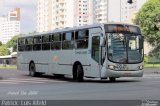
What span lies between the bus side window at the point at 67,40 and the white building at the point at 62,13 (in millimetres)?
130727

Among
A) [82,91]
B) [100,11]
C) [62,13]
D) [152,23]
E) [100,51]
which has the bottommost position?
[82,91]

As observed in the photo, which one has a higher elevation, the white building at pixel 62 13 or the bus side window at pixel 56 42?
the white building at pixel 62 13

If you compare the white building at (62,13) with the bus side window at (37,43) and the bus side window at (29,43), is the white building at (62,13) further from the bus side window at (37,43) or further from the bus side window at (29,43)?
the bus side window at (37,43)

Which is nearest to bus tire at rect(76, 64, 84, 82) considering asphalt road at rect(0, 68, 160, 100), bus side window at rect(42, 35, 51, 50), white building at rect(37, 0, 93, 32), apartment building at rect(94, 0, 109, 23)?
asphalt road at rect(0, 68, 160, 100)

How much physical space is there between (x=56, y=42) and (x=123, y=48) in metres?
6.04

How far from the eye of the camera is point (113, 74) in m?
24.3

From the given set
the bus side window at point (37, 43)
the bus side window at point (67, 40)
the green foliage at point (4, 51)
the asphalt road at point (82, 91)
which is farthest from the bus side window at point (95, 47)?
the green foliage at point (4, 51)

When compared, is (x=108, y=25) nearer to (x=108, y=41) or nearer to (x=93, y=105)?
(x=108, y=41)

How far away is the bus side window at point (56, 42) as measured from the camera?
94.7 ft

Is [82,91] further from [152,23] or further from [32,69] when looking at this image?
[152,23]

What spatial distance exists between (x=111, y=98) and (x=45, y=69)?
16.3 meters

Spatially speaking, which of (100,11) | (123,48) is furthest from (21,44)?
(100,11)

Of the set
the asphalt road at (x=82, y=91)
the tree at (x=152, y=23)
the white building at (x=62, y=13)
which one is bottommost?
the asphalt road at (x=82, y=91)

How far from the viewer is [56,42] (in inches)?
1152
